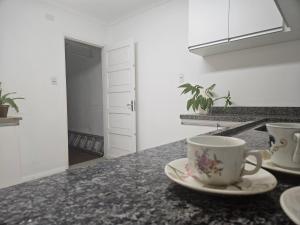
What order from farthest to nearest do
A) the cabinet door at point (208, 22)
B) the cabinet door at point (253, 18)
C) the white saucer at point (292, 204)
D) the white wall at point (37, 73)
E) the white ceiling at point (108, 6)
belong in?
the white ceiling at point (108, 6), the white wall at point (37, 73), the cabinet door at point (208, 22), the cabinet door at point (253, 18), the white saucer at point (292, 204)

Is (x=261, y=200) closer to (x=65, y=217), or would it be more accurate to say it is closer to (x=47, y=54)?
(x=65, y=217)

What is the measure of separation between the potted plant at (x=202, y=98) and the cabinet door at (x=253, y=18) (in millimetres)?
690

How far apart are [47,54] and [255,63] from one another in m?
2.68

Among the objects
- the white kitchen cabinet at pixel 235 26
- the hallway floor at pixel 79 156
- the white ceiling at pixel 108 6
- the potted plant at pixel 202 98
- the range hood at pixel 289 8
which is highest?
the white ceiling at pixel 108 6

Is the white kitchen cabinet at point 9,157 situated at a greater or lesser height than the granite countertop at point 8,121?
lesser

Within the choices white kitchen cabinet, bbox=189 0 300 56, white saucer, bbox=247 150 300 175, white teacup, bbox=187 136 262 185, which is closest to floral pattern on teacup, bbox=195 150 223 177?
white teacup, bbox=187 136 262 185

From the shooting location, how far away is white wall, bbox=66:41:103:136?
13.5ft

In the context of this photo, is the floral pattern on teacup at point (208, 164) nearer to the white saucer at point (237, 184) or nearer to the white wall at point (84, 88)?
the white saucer at point (237, 184)

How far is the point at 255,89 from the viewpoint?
2275mm

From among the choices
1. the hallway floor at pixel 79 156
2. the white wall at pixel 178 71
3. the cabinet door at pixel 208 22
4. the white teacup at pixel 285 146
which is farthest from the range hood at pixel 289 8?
the hallway floor at pixel 79 156

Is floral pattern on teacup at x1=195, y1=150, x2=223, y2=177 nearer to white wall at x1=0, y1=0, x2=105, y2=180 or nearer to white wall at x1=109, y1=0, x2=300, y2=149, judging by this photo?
white wall at x1=109, y1=0, x2=300, y2=149

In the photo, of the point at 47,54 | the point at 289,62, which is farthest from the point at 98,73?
the point at 289,62

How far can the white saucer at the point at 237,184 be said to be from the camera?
0.32 metres

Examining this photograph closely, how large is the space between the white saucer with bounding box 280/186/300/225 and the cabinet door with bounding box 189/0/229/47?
2.01 m
